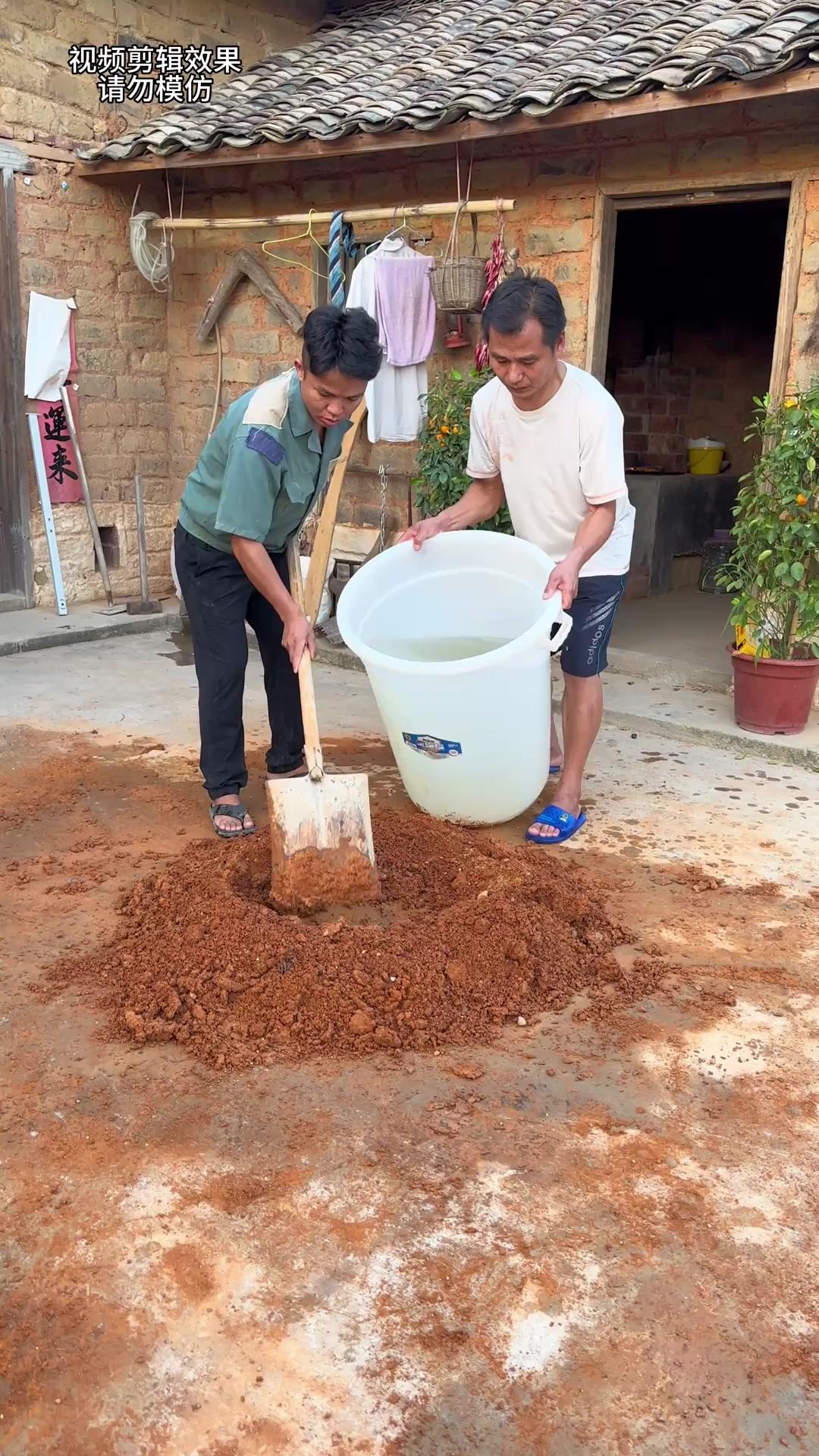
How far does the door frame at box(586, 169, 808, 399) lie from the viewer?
15.9 feet

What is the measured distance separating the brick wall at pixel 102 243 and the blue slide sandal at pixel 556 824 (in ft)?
14.5

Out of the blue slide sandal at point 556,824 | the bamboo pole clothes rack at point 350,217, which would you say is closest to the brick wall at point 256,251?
the bamboo pole clothes rack at point 350,217

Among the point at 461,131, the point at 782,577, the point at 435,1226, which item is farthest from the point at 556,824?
the point at 461,131

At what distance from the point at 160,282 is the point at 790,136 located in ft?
12.9

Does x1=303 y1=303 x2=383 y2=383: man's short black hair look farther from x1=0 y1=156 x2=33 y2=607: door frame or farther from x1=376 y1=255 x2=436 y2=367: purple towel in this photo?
x1=0 y1=156 x2=33 y2=607: door frame

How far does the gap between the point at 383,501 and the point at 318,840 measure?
3.74 meters

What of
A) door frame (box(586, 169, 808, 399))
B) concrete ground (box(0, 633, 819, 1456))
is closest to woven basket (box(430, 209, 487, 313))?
door frame (box(586, 169, 808, 399))

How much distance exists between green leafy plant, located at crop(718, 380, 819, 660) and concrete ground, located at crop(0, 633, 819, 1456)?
1722 millimetres

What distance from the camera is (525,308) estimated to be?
122 inches

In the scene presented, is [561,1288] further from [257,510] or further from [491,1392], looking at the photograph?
[257,510]

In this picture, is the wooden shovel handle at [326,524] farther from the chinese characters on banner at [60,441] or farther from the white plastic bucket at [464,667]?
the chinese characters on banner at [60,441]

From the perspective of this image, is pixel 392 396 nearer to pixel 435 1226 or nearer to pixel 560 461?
pixel 560 461

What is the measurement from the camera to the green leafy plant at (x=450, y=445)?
18.5ft

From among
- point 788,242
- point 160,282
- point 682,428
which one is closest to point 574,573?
point 788,242
